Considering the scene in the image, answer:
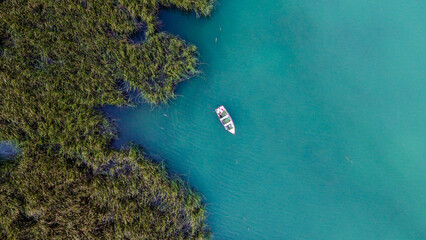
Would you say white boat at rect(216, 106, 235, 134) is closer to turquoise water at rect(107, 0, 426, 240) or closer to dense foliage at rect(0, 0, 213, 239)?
turquoise water at rect(107, 0, 426, 240)

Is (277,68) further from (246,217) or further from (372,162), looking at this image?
(246,217)

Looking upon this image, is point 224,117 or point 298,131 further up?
point 224,117

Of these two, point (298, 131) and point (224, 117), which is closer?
point (224, 117)

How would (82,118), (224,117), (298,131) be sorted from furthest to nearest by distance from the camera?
(298,131)
(224,117)
(82,118)

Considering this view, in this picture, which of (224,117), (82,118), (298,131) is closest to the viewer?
(82,118)

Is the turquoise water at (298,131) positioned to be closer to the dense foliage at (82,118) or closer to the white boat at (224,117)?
the white boat at (224,117)

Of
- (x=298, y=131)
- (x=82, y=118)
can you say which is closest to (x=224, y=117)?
(x=298, y=131)

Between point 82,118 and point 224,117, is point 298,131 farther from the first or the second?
point 82,118
